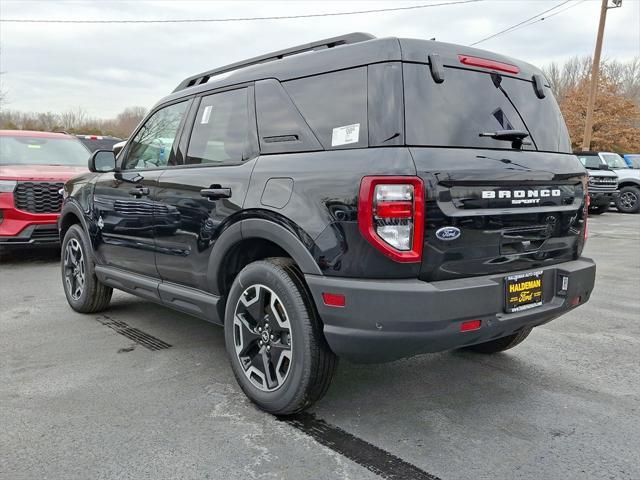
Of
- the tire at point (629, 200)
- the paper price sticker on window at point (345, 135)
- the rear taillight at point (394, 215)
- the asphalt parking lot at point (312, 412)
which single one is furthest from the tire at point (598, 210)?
the rear taillight at point (394, 215)

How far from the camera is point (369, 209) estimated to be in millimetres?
2467

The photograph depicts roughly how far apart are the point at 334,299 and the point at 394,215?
489 mm

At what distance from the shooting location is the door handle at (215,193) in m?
3.20

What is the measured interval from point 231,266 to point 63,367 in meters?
1.49

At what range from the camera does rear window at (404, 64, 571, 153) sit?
2625 millimetres

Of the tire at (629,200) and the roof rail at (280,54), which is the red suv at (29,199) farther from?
the tire at (629,200)

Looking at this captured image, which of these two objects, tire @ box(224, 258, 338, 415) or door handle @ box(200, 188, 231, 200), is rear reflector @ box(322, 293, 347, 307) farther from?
door handle @ box(200, 188, 231, 200)

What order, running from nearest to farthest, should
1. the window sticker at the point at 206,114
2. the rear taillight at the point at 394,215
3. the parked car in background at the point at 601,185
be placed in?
the rear taillight at the point at 394,215
the window sticker at the point at 206,114
the parked car in background at the point at 601,185

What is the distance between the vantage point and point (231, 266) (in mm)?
3340

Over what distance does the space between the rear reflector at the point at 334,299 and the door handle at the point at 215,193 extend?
947 mm

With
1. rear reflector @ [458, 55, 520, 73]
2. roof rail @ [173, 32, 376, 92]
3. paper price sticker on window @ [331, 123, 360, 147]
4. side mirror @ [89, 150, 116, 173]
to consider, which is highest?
roof rail @ [173, 32, 376, 92]

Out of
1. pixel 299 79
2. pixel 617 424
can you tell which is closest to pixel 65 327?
pixel 299 79

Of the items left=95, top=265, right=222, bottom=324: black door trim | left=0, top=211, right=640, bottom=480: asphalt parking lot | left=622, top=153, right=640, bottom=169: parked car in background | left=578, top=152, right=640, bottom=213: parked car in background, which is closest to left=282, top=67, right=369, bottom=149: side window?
left=95, top=265, right=222, bottom=324: black door trim

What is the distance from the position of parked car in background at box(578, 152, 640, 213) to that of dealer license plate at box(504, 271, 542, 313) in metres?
16.3
